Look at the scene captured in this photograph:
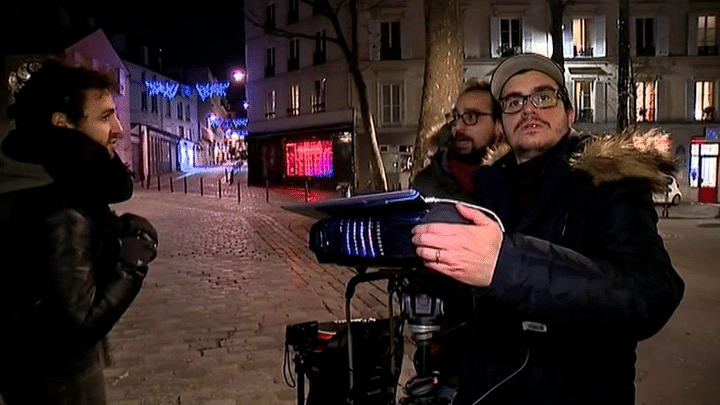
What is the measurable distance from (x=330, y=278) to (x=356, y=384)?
6435 millimetres

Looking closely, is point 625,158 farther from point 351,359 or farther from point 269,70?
point 269,70

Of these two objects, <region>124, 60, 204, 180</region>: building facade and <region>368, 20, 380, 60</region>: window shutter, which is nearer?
<region>368, 20, 380, 60</region>: window shutter

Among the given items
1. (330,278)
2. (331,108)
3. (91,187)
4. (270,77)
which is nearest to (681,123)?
(331,108)

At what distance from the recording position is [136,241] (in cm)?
231

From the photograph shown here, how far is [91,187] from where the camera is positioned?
2.18 meters

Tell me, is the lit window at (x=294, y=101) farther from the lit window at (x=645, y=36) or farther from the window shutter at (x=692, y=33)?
the window shutter at (x=692, y=33)

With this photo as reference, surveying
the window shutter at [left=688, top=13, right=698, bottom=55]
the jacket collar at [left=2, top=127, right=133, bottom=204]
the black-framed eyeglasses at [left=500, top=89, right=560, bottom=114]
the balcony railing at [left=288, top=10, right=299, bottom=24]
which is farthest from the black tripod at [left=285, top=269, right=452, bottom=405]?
the balcony railing at [left=288, top=10, right=299, bottom=24]

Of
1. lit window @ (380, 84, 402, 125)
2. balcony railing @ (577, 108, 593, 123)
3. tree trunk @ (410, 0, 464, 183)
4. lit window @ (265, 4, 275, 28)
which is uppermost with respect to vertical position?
lit window @ (265, 4, 275, 28)

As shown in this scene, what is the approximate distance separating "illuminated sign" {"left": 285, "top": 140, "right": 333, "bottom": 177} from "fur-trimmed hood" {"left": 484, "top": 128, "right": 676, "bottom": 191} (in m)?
35.2

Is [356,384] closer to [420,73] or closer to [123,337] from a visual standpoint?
[123,337]

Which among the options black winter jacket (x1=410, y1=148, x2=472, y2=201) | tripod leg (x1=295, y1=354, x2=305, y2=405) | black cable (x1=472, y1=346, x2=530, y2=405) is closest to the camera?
black cable (x1=472, y1=346, x2=530, y2=405)

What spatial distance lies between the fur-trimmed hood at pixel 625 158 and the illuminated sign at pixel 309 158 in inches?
1385

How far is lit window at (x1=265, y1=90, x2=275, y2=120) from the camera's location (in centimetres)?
4144

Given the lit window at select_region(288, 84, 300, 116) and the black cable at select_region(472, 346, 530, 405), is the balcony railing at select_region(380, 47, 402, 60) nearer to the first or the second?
the lit window at select_region(288, 84, 300, 116)
